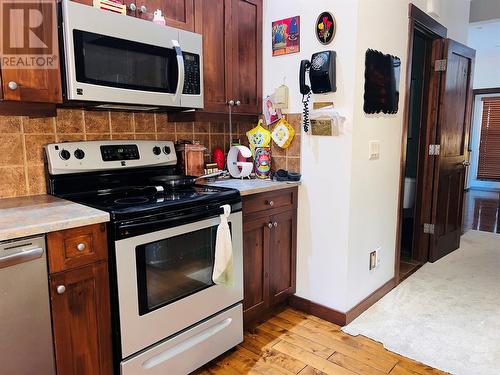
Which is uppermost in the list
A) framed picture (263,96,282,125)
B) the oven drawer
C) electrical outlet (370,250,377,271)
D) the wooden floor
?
framed picture (263,96,282,125)

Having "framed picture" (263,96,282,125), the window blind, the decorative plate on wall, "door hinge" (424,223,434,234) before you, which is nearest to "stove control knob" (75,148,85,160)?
"framed picture" (263,96,282,125)

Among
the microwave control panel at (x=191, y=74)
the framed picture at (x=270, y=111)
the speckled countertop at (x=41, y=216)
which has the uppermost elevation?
the microwave control panel at (x=191, y=74)

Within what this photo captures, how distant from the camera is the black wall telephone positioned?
2.17 m

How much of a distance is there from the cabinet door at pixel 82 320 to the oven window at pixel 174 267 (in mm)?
156

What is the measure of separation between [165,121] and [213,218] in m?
0.84

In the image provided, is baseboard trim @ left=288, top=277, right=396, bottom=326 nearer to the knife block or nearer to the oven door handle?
the oven door handle

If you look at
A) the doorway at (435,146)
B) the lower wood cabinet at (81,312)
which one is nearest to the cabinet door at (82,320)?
the lower wood cabinet at (81,312)

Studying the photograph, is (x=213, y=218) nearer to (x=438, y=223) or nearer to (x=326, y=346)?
(x=326, y=346)

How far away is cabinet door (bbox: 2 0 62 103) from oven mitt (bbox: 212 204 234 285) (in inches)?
36.6

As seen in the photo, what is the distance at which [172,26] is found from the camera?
2.00 m

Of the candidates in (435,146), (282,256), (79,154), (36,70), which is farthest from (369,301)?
(36,70)

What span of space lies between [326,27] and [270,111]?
640mm

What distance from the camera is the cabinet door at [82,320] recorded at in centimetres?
137

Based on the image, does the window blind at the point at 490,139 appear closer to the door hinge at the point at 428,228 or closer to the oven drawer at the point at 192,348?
the door hinge at the point at 428,228
